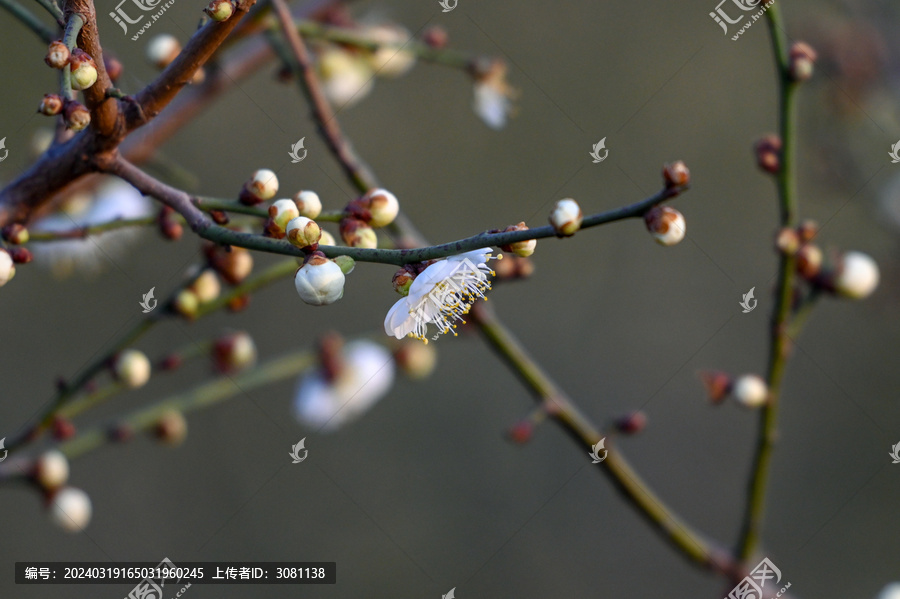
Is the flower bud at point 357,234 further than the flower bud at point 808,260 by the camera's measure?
No

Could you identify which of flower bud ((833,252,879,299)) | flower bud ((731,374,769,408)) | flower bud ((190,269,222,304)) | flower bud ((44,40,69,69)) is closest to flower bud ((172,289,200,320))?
flower bud ((190,269,222,304))

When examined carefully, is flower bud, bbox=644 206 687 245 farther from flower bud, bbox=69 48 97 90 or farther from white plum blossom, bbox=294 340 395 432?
white plum blossom, bbox=294 340 395 432

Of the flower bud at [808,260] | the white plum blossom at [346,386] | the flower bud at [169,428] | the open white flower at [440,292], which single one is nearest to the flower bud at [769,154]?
the flower bud at [808,260]

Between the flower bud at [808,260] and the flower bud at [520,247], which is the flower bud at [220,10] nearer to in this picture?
the flower bud at [520,247]

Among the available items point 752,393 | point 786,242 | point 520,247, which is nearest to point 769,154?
point 786,242

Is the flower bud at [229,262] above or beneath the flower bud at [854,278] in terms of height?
above

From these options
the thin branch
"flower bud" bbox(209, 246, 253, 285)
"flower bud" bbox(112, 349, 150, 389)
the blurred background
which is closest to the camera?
the thin branch

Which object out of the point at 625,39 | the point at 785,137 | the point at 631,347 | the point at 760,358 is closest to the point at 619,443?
the point at 631,347
